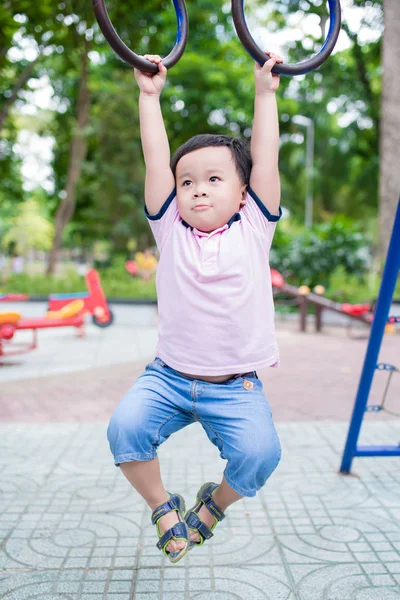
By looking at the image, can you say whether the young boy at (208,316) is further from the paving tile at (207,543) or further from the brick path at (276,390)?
the brick path at (276,390)

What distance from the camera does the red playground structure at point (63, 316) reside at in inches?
266

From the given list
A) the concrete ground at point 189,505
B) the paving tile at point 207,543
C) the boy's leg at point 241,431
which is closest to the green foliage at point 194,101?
the concrete ground at point 189,505

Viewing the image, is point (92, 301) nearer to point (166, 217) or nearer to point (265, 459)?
point (166, 217)

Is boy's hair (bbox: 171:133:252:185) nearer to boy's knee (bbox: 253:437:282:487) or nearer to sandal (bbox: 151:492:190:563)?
boy's knee (bbox: 253:437:282:487)

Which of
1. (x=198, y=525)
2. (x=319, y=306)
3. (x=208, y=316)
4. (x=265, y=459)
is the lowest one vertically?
(x=319, y=306)

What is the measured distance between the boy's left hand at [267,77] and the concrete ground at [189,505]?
1.79 meters

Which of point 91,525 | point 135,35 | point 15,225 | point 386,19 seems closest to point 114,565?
point 91,525

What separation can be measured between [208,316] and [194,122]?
2062 centimetres

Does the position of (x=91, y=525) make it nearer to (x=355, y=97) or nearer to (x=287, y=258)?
(x=287, y=258)

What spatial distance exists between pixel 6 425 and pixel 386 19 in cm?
902

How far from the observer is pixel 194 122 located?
2167 centimetres

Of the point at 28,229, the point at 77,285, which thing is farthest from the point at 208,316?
the point at 28,229

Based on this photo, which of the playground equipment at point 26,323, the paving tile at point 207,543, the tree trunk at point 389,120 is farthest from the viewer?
the tree trunk at point 389,120

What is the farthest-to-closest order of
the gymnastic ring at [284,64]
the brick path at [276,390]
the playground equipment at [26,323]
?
1. the playground equipment at [26,323]
2. the brick path at [276,390]
3. the gymnastic ring at [284,64]
